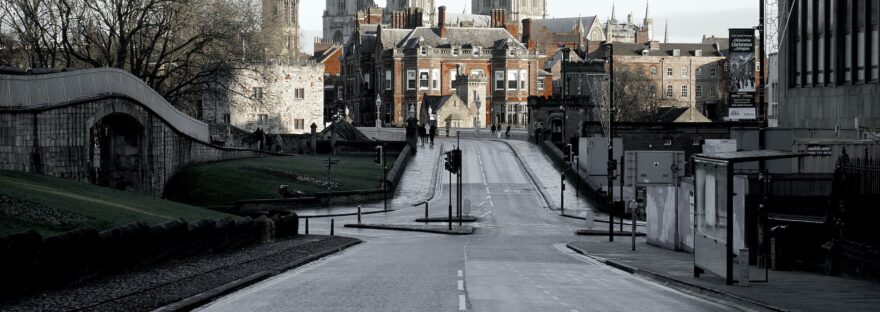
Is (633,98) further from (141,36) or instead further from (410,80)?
(141,36)

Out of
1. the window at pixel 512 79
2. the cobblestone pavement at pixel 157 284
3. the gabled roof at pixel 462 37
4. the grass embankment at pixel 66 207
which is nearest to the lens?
the cobblestone pavement at pixel 157 284

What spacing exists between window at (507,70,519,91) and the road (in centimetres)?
10674

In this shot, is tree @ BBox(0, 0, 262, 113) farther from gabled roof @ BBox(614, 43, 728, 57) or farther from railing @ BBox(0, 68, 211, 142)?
gabled roof @ BBox(614, 43, 728, 57)

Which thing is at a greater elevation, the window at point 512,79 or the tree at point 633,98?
the window at point 512,79

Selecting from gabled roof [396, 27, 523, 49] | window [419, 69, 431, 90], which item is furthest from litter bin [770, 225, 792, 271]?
gabled roof [396, 27, 523, 49]

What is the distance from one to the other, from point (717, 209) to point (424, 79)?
132817 mm

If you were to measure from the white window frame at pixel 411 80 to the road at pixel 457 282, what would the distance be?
346ft

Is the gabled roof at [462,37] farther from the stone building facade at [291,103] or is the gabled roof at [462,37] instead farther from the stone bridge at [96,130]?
the stone bridge at [96,130]

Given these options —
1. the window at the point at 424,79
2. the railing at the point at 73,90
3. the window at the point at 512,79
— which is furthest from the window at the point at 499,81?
the railing at the point at 73,90

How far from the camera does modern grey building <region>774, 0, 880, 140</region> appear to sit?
52.8 metres

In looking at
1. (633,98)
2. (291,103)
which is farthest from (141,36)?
(633,98)

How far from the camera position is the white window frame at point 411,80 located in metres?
158

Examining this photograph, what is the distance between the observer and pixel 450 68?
158 meters

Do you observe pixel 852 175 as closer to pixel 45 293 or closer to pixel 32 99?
pixel 45 293
